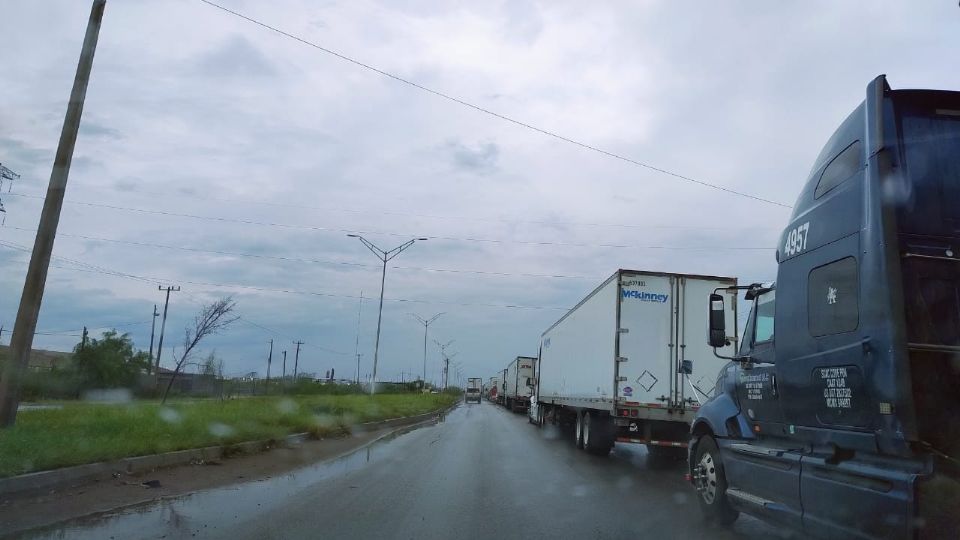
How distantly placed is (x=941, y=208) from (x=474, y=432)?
2037 cm

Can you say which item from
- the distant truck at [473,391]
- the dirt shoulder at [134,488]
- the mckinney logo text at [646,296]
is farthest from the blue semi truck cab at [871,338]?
the distant truck at [473,391]

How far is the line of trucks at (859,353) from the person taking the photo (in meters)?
4.73

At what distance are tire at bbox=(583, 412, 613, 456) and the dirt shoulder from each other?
5.91m

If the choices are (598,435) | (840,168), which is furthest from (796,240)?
(598,435)

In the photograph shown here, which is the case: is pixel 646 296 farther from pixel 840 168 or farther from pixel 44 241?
pixel 44 241

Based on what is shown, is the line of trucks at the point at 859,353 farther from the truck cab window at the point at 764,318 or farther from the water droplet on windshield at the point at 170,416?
the water droplet on windshield at the point at 170,416

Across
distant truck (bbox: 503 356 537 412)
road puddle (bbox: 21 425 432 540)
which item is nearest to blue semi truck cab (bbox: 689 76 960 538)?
road puddle (bbox: 21 425 432 540)

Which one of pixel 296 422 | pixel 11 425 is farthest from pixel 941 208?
pixel 296 422

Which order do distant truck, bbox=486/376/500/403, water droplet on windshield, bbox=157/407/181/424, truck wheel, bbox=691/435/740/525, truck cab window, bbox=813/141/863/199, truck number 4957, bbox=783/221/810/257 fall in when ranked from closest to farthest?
truck cab window, bbox=813/141/863/199 < truck number 4957, bbox=783/221/810/257 < truck wheel, bbox=691/435/740/525 < water droplet on windshield, bbox=157/407/181/424 < distant truck, bbox=486/376/500/403

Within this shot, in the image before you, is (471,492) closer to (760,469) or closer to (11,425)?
(760,469)

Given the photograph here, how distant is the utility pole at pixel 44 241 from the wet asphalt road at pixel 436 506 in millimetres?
4090

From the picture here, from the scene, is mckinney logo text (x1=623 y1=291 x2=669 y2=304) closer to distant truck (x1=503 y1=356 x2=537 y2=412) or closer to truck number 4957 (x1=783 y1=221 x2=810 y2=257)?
truck number 4957 (x1=783 y1=221 x2=810 y2=257)

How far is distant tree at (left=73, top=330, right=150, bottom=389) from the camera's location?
46.0 m

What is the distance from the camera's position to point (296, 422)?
1808 centimetres
